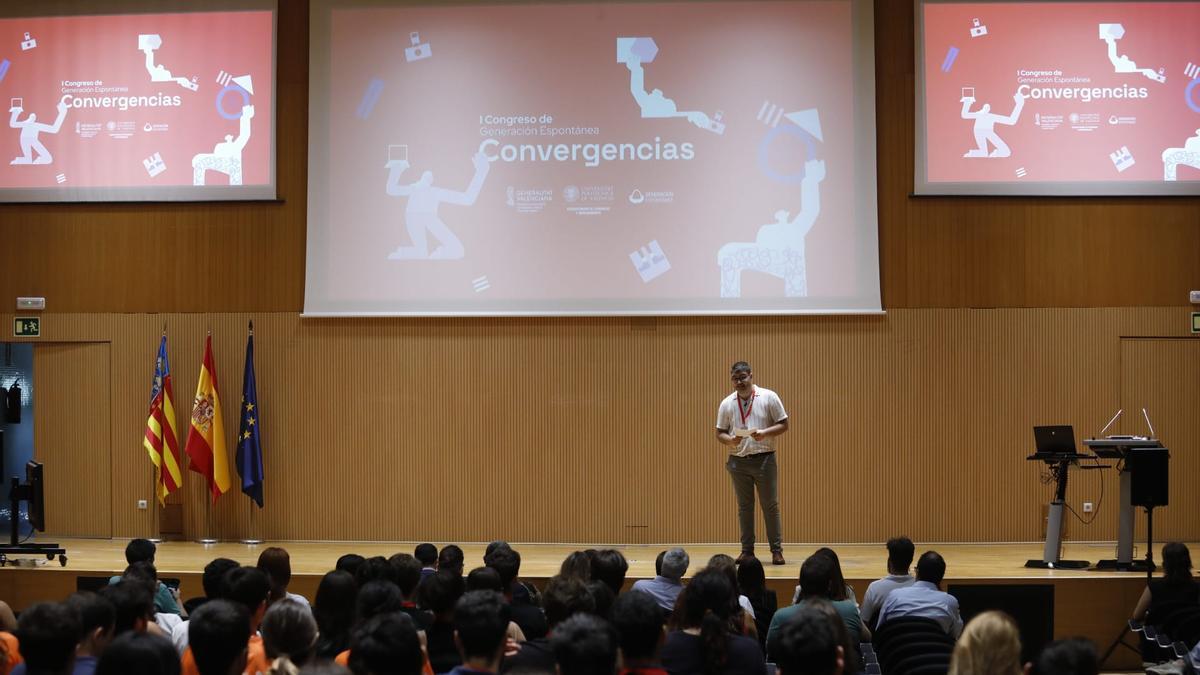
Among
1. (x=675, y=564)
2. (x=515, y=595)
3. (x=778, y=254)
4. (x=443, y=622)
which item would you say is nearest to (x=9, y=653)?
(x=443, y=622)

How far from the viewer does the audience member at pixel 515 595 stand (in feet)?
16.1

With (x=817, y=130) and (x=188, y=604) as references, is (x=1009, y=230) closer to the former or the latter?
→ (x=817, y=130)

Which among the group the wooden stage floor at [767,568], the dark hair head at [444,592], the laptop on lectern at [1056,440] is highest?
the laptop on lectern at [1056,440]

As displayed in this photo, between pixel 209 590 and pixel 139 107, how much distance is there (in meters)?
6.91

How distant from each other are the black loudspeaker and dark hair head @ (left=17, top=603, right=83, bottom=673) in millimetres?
6980

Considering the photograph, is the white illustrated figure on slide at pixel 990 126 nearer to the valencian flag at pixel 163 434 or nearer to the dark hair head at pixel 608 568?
the dark hair head at pixel 608 568

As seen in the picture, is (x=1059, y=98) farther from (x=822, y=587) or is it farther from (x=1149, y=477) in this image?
(x=822, y=587)

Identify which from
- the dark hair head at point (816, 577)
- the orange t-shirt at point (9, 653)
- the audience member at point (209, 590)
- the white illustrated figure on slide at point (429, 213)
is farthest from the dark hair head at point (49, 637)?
the white illustrated figure on slide at point (429, 213)

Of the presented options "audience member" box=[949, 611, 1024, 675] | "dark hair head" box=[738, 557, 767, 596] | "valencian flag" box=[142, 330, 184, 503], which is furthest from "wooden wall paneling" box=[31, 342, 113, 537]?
"audience member" box=[949, 611, 1024, 675]

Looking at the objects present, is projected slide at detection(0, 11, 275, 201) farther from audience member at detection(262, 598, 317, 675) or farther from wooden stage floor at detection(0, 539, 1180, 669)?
audience member at detection(262, 598, 317, 675)

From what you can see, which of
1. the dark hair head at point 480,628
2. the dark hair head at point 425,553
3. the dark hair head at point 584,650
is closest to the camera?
the dark hair head at point 584,650

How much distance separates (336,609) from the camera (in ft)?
14.4

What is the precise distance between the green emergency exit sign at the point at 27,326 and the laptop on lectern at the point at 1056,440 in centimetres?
878

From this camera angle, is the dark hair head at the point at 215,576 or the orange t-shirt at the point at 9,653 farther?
the dark hair head at the point at 215,576
